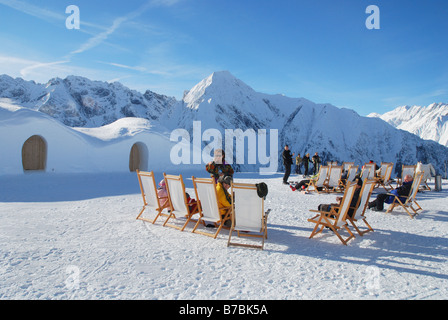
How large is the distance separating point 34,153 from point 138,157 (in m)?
5.83

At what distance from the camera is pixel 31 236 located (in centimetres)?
470

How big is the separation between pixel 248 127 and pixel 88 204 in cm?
9286

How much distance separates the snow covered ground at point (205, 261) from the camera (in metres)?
2.98

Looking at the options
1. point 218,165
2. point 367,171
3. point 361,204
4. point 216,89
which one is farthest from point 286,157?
point 216,89

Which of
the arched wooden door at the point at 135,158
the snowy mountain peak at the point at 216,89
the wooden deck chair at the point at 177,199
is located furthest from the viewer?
the snowy mountain peak at the point at 216,89

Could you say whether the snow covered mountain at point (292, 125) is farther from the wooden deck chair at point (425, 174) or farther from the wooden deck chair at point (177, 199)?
the wooden deck chair at point (177, 199)

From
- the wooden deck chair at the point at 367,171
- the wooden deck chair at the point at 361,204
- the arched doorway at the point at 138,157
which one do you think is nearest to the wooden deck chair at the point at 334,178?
the wooden deck chair at the point at 367,171

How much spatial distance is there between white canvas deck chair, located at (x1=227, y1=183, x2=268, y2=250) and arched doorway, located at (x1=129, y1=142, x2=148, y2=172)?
1566 centimetres

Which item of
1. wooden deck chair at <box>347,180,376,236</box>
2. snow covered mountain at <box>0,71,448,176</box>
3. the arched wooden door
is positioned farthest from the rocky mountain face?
wooden deck chair at <box>347,180,376,236</box>

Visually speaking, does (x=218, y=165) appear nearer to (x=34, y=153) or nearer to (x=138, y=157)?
(x=34, y=153)

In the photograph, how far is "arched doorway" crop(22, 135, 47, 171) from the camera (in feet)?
52.6

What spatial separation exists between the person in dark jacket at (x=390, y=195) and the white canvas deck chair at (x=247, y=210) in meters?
4.00

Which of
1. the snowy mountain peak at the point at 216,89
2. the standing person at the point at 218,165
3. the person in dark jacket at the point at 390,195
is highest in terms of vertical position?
the snowy mountain peak at the point at 216,89
